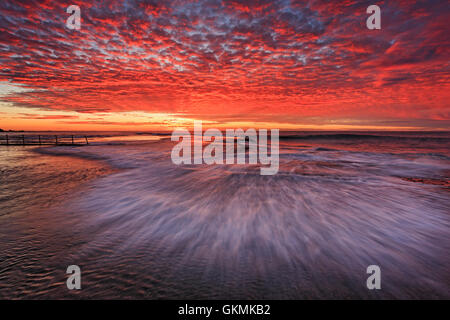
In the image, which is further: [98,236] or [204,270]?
→ [98,236]

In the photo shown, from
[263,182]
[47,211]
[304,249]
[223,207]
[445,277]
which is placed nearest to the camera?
[445,277]

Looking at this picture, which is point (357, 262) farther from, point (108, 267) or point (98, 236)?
point (98, 236)

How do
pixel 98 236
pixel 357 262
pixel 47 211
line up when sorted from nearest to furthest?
pixel 357 262 → pixel 98 236 → pixel 47 211

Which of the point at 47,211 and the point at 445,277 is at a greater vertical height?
the point at 47,211

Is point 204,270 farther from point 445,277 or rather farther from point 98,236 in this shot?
point 445,277

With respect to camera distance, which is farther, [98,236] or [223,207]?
[223,207]

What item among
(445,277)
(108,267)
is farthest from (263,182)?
(108,267)

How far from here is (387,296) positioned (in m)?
2.54

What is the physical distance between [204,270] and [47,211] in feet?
16.4
